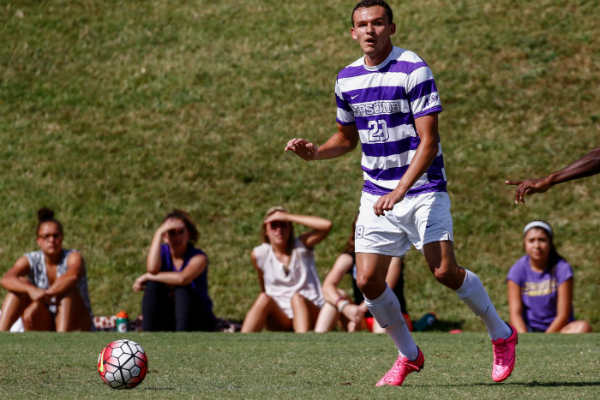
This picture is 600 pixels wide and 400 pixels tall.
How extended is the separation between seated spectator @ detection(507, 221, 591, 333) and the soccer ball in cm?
569

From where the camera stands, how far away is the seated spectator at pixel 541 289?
9852 mm

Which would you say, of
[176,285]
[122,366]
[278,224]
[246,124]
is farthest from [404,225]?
[246,124]

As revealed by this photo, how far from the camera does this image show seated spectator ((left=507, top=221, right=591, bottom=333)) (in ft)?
32.3

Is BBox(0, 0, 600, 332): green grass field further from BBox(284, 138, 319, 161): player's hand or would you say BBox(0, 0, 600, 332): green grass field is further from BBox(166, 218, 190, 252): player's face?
BBox(284, 138, 319, 161): player's hand

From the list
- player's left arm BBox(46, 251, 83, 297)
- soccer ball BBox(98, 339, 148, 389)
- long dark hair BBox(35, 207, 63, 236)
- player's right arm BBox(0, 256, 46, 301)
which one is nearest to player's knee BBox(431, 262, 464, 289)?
soccer ball BBox(98, 339, 148, 389)

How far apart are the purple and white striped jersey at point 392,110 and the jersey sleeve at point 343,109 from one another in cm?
6

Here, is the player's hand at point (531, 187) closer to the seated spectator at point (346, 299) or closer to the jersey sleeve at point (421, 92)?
the jersey sleeve at point (421, 92)

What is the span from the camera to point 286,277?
10.6m

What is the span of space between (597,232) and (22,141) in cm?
1132

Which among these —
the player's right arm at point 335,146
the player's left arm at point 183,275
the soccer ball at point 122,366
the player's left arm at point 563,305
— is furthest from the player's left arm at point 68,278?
the player's left arm at point 563,305

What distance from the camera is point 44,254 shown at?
412 inches

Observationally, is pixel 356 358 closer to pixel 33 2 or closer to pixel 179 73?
pixel 179 73

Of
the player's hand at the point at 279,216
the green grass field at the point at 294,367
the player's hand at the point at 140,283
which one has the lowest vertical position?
the green grass field at the point at 294,367

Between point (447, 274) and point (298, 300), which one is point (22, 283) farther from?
point (447, 274)
